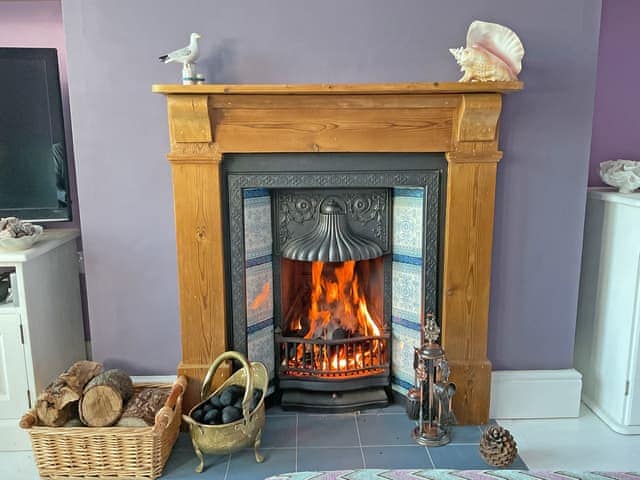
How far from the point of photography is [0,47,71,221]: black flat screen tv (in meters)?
2.22

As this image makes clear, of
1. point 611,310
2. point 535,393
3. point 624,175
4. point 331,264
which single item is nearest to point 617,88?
point 624,175

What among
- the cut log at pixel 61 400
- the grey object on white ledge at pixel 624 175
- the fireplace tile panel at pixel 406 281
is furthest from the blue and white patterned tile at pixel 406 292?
the cut log at pixel 61 400

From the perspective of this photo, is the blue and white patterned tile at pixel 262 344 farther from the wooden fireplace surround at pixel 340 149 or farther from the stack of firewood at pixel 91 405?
the stack of firewood at pixel 91 405

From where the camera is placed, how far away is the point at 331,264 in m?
2.49

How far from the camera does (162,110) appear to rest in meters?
2.15

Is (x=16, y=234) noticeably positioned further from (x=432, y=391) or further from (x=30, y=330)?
(x=432, y=391)

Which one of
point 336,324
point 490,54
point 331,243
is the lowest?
point 336,324

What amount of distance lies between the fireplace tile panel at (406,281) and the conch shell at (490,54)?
0.50 metres

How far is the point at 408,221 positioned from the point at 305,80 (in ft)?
2.36

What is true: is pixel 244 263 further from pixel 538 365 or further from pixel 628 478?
pixel 628 478

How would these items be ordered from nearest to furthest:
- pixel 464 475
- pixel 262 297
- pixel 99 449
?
pixel 464 475, pixel 99 449, pixel 262 297

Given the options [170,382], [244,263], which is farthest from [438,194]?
[170,382]

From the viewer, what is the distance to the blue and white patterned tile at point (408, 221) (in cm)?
223

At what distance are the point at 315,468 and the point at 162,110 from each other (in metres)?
1.50
